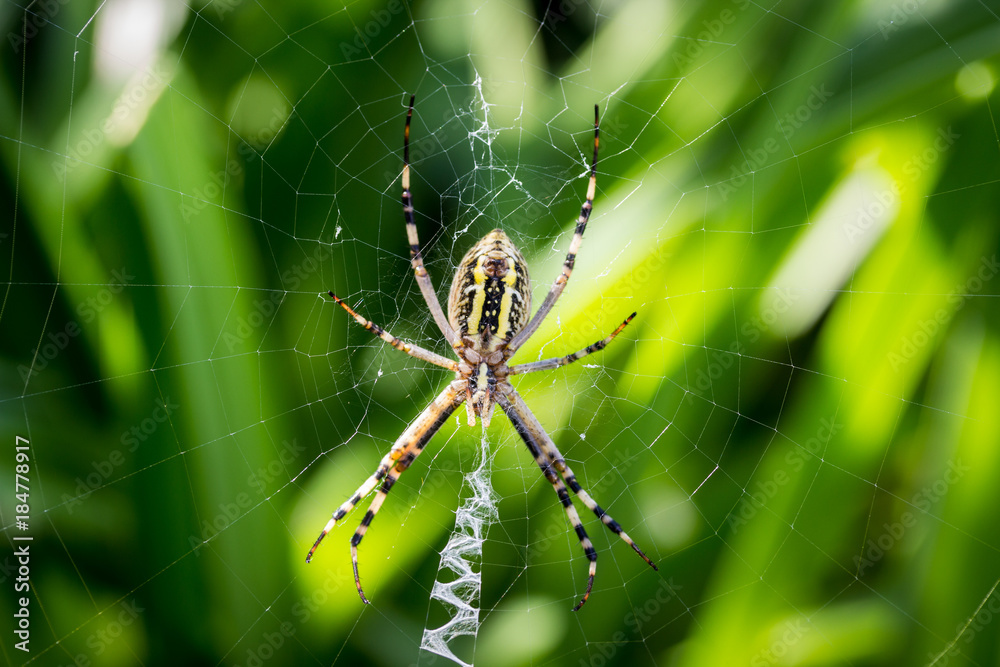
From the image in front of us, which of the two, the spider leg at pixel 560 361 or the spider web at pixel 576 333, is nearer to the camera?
the spider web at pixel 576 333

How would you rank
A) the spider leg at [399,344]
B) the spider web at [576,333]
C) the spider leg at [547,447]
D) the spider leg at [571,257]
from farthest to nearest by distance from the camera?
the spider leg at [547,447]
the spider leg at [571,257]
the spider leg at [399,344]
the spider web at [576,333]

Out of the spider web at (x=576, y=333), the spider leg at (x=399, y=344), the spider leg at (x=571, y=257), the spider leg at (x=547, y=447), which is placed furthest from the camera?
the spider leg at (x=547, y=447)

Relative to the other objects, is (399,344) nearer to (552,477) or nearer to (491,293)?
(491,293)

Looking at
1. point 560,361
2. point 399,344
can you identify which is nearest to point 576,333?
point 560,361

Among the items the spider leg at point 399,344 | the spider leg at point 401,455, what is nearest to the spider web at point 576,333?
the spider leg at point 401,455

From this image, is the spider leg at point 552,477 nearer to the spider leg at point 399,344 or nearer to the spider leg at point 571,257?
the spider leg at point 399,344

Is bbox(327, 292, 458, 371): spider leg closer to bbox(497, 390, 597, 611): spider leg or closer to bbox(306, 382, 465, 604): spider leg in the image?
bbox(306, 382, 465, 604): spider leg

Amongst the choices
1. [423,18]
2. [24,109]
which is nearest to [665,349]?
[423,18]
